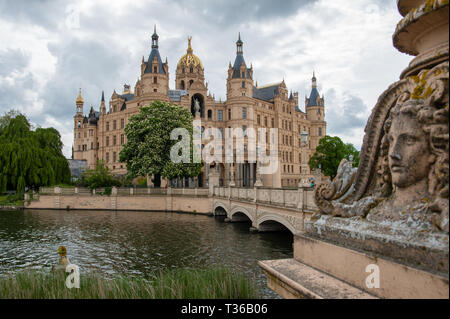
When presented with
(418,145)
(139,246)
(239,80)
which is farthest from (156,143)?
(418,145)

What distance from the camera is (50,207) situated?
3800cm

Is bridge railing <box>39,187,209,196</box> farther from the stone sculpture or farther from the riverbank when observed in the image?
the stone sculpture

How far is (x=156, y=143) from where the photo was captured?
35906mm

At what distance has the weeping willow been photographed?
37.5 meters

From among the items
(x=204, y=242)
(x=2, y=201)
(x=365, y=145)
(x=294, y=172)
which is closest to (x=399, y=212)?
(x=365, y=145)

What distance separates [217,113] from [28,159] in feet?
113

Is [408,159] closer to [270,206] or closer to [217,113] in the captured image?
[270,206]

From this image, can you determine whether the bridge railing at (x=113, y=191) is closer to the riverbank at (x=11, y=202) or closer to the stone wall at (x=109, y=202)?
the stone wall at (x=109, y=202)

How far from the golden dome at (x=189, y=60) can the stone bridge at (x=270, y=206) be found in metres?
51.1

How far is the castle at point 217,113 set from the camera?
59062mm

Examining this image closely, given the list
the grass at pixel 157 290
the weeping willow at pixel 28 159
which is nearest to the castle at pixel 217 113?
the weeping willow at pixel 28 159

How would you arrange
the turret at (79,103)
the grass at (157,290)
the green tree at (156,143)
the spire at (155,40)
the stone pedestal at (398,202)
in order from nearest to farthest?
1. the stone pedestal at (398,202)
2. the grass at (157,290)
3. the green tree at (156,143)
4. the spire at (155,40)
5. the turret at (79,103)

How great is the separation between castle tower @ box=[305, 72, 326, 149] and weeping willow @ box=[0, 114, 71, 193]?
59.7 meters
